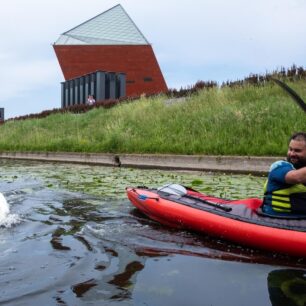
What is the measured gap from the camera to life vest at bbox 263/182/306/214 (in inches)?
174

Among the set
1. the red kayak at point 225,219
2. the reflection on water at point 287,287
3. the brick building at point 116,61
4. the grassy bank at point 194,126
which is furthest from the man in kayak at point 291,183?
the brick building at point 116,61

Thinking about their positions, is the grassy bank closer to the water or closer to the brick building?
the water

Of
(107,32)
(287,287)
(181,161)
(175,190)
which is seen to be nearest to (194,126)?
(181,161)

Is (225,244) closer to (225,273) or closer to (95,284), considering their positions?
(225,273)

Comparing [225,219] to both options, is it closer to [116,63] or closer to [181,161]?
[181,161]

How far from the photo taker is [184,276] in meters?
3.57

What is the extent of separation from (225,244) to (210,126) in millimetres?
8507

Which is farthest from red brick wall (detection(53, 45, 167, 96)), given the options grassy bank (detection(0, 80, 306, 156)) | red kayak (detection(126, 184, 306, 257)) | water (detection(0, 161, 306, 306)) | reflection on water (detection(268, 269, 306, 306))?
reflection on water (detection(268, 269, 306, 306))

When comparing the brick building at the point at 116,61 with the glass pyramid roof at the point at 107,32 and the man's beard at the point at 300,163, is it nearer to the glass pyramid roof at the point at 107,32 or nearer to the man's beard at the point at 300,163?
the glass pyramid roof at the point at 107,32

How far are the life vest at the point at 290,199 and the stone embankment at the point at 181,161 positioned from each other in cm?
543

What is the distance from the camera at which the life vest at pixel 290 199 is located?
4426mm

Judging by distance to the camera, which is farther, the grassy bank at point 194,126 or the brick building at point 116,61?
the brick building at point 116,61

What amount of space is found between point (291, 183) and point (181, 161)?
7.43 m

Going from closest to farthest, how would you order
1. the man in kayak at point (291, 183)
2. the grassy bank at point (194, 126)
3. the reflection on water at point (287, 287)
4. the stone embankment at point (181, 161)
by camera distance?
the reflection on water at point (287, 287) → the man in kayak at point (291, 183) → the stone embankment at point (181, 161) → the grassy bank at point (194, 126)
